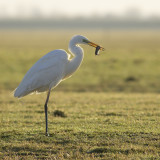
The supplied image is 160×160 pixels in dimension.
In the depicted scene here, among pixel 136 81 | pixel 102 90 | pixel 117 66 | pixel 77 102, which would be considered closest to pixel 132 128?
pixel 77 102

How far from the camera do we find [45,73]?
9.23 metres

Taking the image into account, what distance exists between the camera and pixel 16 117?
11.0 meters

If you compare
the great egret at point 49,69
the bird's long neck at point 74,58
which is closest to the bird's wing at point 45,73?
the great egret at point 49,69

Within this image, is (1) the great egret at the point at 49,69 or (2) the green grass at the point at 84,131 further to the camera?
(1) the great egret at the point at 49,69

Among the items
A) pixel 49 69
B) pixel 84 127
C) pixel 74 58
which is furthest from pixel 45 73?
pixel 84 127

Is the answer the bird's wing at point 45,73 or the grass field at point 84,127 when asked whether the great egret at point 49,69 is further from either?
the grass field at point 84,127

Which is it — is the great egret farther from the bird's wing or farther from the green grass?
the green grass

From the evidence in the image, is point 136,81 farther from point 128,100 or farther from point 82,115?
point 82,115

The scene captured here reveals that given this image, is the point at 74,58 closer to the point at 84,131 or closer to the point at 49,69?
the point at 49,69

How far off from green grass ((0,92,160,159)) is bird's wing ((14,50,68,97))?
937mm

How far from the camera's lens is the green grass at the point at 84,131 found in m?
7.45

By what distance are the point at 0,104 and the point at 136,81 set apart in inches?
377

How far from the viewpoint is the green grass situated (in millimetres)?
7453

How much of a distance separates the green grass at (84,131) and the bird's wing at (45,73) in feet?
3.08
